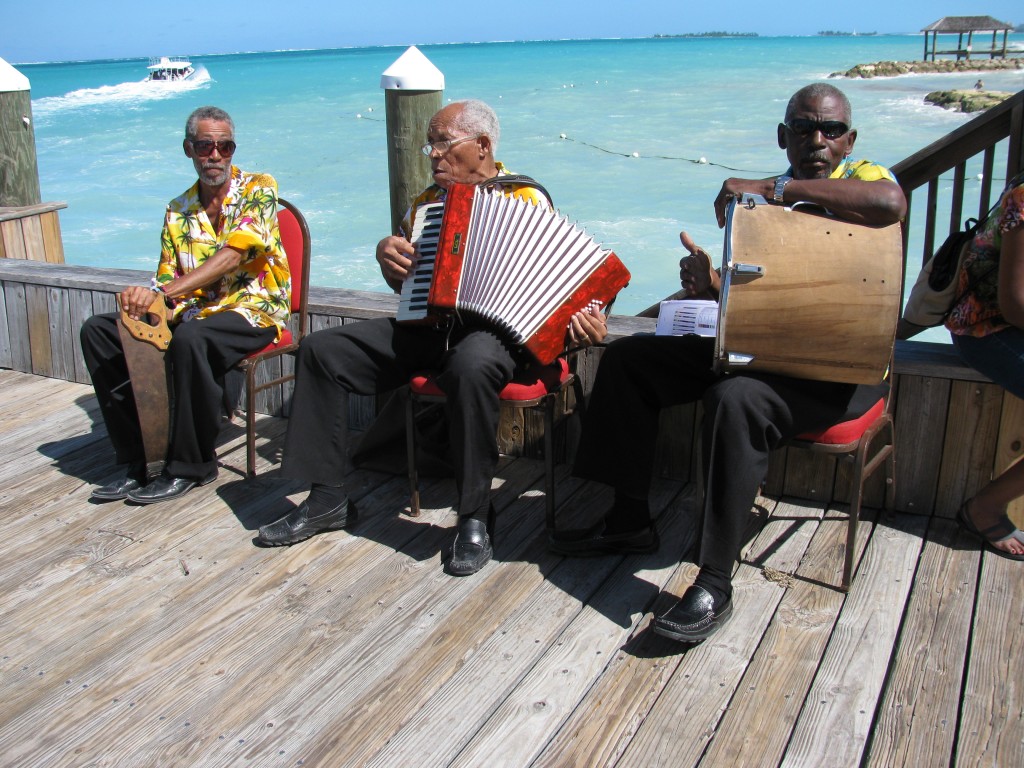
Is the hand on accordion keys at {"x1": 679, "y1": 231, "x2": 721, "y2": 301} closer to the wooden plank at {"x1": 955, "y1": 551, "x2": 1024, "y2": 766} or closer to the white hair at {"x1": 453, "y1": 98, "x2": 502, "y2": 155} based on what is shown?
the white hair at {"x1": 453, "y1": 98, "x2": 502, "y2": 155}

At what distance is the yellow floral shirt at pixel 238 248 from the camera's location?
3266 millimetres

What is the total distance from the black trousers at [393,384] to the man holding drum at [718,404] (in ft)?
0.93

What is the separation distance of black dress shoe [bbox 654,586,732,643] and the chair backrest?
1.83 m

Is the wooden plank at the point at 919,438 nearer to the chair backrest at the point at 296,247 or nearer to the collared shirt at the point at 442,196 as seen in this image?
the collared shirt at the point at 442,196

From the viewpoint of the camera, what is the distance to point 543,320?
2672 mm

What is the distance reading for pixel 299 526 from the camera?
113 inches

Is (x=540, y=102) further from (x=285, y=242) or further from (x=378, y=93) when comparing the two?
(x=285, y=242)

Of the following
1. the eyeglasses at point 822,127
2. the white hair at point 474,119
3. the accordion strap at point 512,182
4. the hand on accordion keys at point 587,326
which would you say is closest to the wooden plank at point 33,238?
the white hair at point 474,119

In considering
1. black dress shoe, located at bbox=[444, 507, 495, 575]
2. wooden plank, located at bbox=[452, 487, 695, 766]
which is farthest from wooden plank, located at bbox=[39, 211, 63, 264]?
wooden plank, located at bbox=[452, 487, 695, 766]

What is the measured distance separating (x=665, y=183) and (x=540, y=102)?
1766cm

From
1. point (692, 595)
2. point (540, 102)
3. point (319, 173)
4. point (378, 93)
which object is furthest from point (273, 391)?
point (378, 93)

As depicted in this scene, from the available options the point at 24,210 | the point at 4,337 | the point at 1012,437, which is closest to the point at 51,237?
the point at 24,210

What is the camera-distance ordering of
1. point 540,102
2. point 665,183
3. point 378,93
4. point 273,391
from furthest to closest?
point 378,93 → point 540,102 → point 665,183 → point 273,391

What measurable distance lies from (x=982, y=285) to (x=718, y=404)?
88 centimetres
